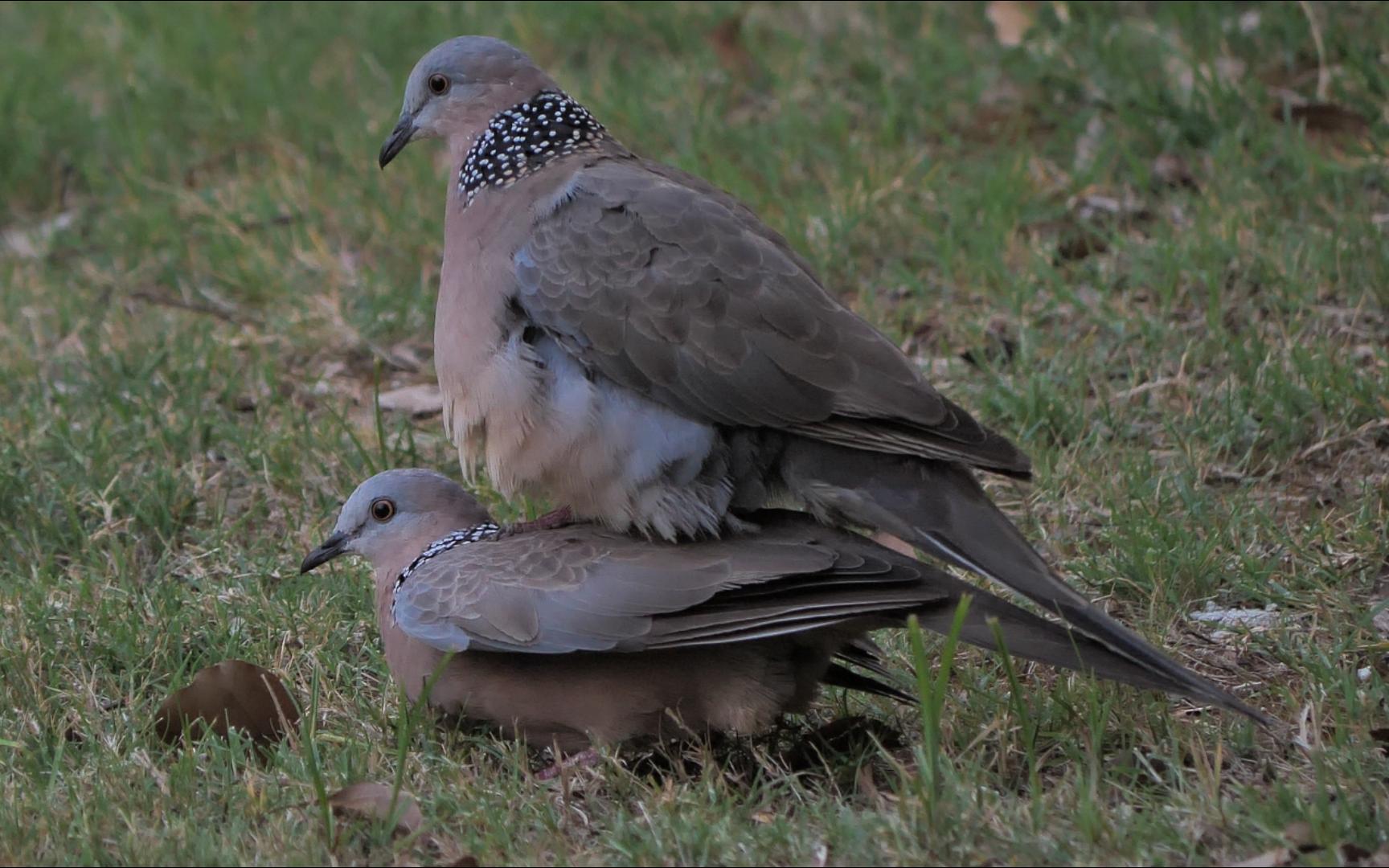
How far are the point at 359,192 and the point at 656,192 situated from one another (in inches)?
114

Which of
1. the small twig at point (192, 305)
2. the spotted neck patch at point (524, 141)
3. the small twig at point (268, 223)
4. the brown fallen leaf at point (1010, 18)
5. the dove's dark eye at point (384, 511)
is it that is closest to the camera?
the dove's dark eye at point (384, 511)

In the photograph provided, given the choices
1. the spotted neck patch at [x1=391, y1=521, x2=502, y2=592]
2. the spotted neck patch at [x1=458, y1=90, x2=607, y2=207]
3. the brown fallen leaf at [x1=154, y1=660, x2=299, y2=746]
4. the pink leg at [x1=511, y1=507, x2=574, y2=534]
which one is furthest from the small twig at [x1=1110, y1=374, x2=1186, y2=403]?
the brown fallen leaf at [x1=154, y1=660, x2=299, y2=746]

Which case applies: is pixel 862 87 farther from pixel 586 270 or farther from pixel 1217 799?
pixel 1217 799

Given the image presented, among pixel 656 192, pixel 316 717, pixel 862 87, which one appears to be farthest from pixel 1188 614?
pixel 862 87

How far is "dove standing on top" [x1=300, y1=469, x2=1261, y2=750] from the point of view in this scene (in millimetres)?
3348

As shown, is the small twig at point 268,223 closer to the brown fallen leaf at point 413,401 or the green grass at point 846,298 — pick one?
the green grass at point 846,298

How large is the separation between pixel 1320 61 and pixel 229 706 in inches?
180

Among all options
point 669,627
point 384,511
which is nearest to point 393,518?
point 384,511

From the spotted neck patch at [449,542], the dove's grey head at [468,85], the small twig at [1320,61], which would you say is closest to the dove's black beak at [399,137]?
the dove's grey head at [468,85]

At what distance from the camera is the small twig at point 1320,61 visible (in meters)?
6.23

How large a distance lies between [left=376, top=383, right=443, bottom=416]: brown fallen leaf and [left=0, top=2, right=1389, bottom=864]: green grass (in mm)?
127

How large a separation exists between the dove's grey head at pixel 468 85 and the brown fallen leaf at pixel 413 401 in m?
1.08

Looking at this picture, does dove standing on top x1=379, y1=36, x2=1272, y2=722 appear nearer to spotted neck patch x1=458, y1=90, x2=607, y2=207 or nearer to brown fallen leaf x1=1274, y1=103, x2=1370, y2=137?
spotted neck patch x1=458, y1=90, x2=607, y2=207

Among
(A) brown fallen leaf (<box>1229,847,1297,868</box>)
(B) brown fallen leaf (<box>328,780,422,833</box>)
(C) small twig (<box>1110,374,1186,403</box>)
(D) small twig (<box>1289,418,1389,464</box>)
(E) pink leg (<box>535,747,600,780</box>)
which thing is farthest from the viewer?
(C) small twig (<box>1110,374,1186,403</box>)
